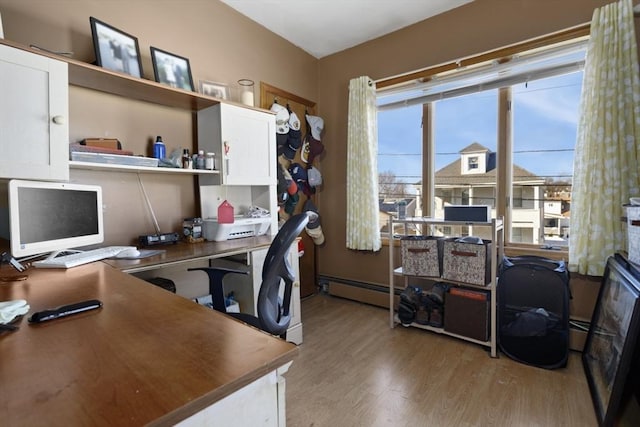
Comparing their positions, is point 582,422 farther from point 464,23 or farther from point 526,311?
point 464,23

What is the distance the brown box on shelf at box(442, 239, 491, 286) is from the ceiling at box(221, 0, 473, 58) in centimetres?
201

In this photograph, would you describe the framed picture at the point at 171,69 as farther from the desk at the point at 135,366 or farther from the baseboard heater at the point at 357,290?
the baseboard heater at the point at 357,290

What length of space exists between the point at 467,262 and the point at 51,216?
254 cm

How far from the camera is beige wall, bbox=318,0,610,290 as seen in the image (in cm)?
229

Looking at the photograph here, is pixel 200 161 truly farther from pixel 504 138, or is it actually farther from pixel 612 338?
pixel 612 338

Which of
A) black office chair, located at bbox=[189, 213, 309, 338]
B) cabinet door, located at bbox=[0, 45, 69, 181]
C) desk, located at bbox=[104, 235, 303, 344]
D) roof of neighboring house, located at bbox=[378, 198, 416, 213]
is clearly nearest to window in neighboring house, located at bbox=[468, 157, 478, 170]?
roof of neighboring house, located at bbox=[378, 198, 416, 213]

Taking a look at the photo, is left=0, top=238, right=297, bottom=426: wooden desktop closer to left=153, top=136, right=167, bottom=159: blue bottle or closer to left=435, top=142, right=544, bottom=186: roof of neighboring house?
left=153, top=136, right=167, bottom=159: blue bottle

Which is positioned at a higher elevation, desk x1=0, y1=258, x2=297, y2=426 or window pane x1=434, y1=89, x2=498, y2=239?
window pane x1=434, y1=89, x2=498, y2=239

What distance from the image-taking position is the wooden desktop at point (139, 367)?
0.50 m

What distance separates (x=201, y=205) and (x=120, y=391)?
1988 mm

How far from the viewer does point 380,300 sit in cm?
317

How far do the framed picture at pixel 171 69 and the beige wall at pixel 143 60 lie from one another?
12cm

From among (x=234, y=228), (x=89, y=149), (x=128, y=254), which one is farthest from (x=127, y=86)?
(x=234, y=228)

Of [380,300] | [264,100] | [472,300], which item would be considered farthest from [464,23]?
[380,300]
